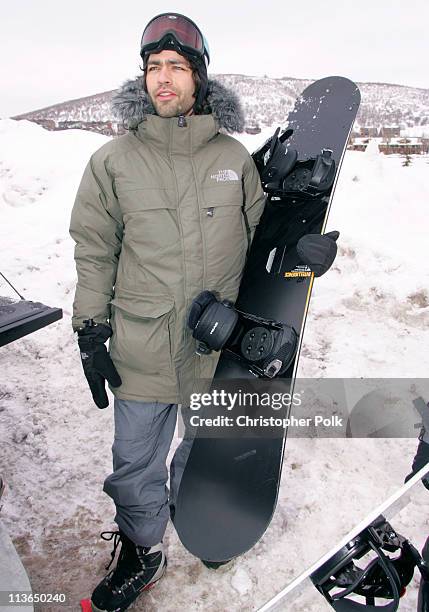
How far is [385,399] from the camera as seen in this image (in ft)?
10.9

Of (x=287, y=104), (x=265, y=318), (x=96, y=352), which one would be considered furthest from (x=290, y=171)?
(x=287, y=104)

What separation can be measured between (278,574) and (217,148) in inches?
80.2

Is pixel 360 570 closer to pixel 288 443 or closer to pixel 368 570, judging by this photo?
pixel 368 570

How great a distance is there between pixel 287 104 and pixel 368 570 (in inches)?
2132

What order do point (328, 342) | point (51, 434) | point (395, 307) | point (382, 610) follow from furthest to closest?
point (395, 307), point (328, 342), point (51, 434), point (382, 610)

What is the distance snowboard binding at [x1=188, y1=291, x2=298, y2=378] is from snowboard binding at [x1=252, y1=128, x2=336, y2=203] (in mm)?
847

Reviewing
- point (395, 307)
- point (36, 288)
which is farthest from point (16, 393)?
point (395, 307)

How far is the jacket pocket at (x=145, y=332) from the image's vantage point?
6.30 feet

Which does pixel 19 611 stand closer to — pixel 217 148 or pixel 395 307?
pixel 217 148

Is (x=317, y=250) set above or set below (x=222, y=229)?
below

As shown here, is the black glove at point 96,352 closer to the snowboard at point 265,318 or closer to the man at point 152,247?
the man at point 152,247

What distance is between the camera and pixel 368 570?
1.34 metres

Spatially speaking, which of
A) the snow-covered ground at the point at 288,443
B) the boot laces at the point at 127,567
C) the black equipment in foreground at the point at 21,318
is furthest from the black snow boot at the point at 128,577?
the black equipment in foreground at the point at 21,318

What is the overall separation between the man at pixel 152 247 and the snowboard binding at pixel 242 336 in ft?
0.22
